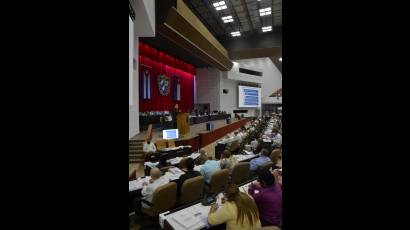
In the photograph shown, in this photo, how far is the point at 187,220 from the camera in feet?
7.86

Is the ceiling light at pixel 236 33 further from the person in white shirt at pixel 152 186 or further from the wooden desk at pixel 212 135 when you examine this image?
the person in white shirt at pixel 152 186

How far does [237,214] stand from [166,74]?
13.4 m

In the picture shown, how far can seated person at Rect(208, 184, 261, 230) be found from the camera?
2.25 meters

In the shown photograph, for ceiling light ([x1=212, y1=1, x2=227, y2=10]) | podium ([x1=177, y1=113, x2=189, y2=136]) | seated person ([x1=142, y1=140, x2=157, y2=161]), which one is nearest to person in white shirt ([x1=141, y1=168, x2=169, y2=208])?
seated person ([x1=142, y1=140, x2=157, y2=161])

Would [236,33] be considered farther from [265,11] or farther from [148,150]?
[148,150]

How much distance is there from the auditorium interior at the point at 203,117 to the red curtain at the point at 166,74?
0.19 feet

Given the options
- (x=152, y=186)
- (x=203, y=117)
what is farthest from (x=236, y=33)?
(x=152, y=186)

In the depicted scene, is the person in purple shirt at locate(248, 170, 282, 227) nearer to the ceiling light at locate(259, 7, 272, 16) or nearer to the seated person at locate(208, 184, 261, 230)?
the seated person at locate(208, 184, 261, 230)

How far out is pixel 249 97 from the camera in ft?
78.7

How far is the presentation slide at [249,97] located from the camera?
23000mm
